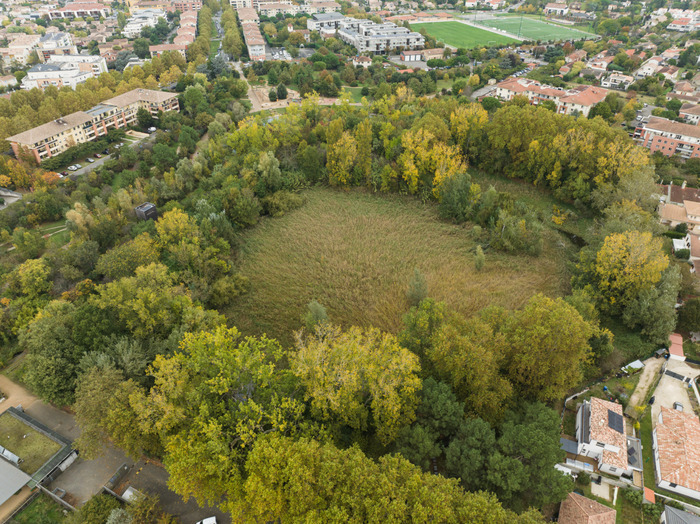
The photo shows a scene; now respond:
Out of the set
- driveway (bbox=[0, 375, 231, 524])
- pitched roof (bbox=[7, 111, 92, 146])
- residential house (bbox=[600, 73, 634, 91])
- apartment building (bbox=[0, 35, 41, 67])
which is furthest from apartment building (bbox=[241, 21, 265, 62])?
driveway (bbox=[0, 375, 231, 524])

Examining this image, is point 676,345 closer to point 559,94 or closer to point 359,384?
Result: point 359,384

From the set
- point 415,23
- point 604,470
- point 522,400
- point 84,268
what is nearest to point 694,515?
point 604,470

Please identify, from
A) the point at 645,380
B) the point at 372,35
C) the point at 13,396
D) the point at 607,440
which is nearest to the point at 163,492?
the point at 13,396

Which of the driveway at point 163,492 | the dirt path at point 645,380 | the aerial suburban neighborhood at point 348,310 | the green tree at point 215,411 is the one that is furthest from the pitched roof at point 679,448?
the driveway at point 163,492

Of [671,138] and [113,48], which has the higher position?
[113,48]

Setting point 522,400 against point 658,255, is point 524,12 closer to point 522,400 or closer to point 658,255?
point 658,255

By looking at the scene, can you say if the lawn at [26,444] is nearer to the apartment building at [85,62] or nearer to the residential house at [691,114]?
the residential house at [691,114]
